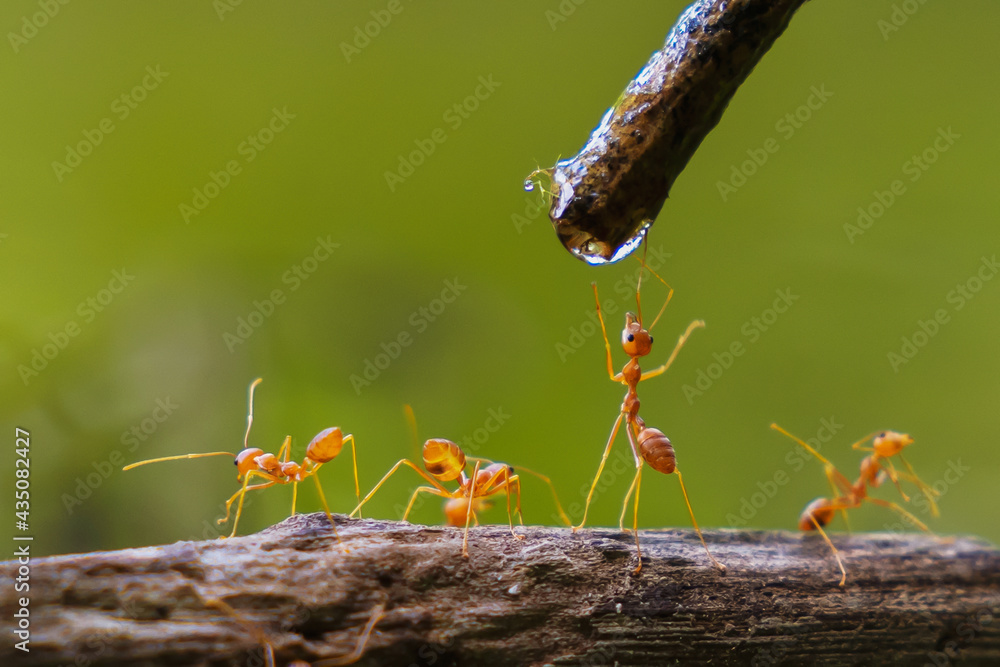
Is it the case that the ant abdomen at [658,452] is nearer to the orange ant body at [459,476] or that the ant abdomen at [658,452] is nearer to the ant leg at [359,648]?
the orange ant body at [459,476]

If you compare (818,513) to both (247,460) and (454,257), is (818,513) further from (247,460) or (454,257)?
(247,460)

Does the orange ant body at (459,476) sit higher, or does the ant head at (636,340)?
the ant head at (636,340)

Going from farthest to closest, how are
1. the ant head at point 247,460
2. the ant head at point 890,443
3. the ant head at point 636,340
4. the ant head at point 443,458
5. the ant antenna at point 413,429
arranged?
the ant antenna at point 413,429, the ant head at point 890,443, the ant head at point 636,340, the ant head at point 247,460, the ant head at point 443,458

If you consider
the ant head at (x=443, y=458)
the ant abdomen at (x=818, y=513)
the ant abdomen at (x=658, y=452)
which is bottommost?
the ant abdomen at (x=818, y=513)

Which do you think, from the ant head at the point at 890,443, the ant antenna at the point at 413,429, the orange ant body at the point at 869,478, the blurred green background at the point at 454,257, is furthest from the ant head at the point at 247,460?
the ant head at the point at 890,443

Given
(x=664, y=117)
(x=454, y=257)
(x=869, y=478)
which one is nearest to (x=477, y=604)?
(x=664, y=117)

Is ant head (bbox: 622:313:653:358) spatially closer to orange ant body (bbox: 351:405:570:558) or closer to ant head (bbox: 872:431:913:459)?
orange ant body (bbox: 351:405:570:558)

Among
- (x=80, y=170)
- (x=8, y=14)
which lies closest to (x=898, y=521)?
(x=80, y=170)
